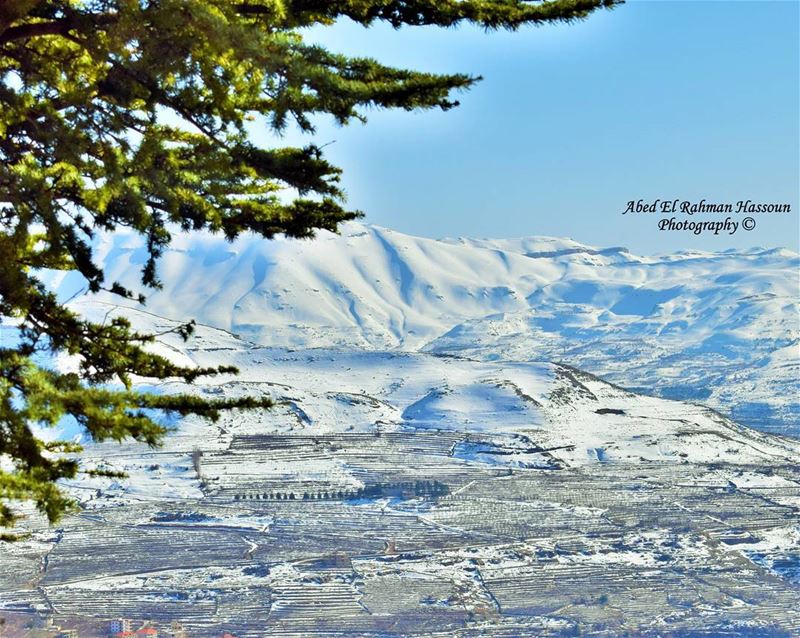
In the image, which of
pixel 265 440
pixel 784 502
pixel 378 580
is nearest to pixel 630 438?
pixel 784 502

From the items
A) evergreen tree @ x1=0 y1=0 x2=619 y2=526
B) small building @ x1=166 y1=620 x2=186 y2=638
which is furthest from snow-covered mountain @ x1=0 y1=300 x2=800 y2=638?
evergreen tree @ x1=0 y1=0 x2=619 y2=526

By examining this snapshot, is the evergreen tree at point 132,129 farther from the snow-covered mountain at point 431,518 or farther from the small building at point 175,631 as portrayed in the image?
the small building at point 175,631

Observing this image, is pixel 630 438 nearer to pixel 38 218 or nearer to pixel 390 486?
pixel 390 486

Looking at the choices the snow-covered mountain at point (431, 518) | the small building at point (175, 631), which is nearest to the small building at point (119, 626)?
the snow-covered mountain at point (431, 518)

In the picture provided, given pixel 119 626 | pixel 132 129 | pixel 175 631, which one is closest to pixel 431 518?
pixel 175 631

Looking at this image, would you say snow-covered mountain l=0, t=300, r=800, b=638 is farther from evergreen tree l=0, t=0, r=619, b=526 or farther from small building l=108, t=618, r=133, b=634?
evergreen tree l=0, t=0, r=619, b=526

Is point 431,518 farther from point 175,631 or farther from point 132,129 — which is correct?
point 132,129

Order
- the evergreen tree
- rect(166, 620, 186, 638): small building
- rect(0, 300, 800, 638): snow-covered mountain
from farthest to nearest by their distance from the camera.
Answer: rect(0, 300, 800, 638): snow-covered mountain → rect(166, 620, 186, 638): small building → the evergreen tree

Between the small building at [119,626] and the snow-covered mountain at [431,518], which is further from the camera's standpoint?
the snow-covered mountain at [431,518]

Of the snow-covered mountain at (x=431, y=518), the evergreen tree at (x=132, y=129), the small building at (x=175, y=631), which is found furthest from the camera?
the snow-covered mountain at (x=431, y=518)
